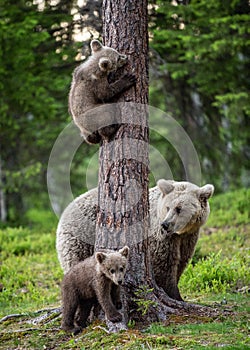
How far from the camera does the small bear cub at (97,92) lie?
658 centimetres

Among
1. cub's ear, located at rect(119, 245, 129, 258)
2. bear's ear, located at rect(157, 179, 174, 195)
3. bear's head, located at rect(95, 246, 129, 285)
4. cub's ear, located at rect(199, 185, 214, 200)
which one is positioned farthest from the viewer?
bear's ear, located at rect(157, 179, 174, 195)

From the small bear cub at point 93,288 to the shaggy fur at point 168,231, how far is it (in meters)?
1.12

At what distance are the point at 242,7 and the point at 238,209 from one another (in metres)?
4.79

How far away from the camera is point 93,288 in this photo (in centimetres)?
623

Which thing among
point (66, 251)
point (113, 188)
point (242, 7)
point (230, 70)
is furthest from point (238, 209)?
point (113, 188)

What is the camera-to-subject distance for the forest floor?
581cm

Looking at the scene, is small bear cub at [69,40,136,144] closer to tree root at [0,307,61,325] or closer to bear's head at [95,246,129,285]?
bear's head at [95,246,129,285]

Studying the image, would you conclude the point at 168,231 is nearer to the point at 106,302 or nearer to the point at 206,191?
the point at 206,191

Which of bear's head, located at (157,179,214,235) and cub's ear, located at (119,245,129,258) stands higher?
bear's head, located at (157,179,214,235)

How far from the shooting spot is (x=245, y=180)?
2031cm

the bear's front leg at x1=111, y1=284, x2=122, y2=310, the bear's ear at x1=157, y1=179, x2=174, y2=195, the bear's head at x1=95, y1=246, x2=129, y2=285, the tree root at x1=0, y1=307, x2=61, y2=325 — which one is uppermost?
the bear's ear at x1=157, y1=179, x2=174, y2=195

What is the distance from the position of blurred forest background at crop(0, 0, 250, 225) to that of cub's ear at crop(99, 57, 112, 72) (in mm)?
5258

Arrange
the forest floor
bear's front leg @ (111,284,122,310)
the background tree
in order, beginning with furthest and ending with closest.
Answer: the background tree
bear's front leg @ (111,284,122,310)
the forest floor

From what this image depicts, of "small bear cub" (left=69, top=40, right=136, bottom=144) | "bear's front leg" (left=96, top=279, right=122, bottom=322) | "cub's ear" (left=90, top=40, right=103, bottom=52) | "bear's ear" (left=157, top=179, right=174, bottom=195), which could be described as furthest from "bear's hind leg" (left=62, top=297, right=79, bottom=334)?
"cub's ear" (left=90, top=40, right=103, bottom=52)
